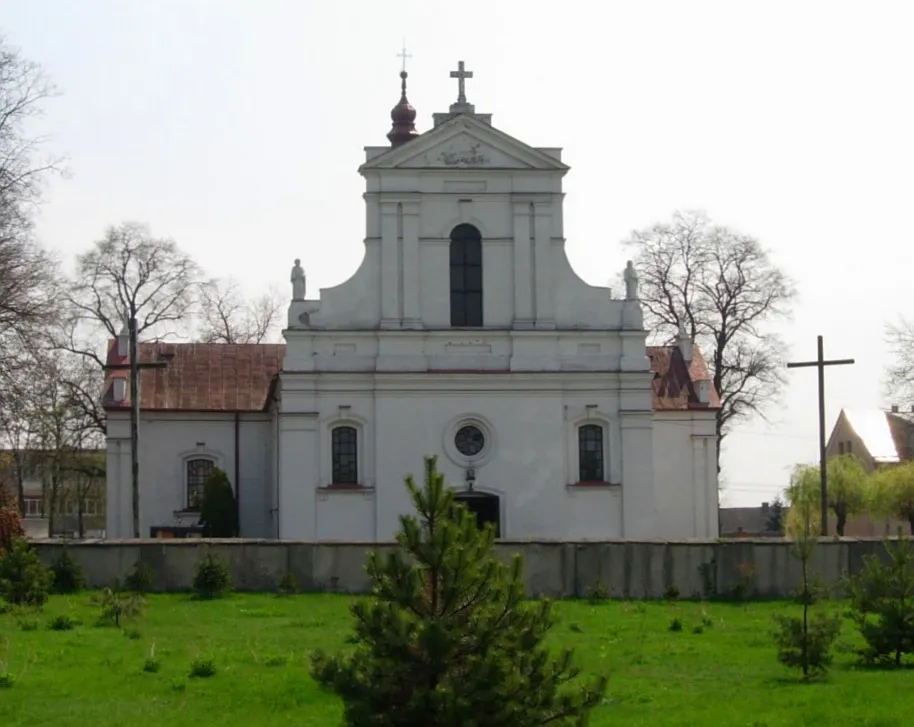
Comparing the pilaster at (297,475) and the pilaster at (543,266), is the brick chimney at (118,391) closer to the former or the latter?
the pilaster at (297,475)

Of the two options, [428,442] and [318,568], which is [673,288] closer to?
[428,442]

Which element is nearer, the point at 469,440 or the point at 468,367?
the point at 468,367

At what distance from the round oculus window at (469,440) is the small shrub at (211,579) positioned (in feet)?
38.9

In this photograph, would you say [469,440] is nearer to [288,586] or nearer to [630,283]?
[630,283]

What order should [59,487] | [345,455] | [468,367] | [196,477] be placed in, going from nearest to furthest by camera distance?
[468,367], [345,455], [196,477], [59,487]

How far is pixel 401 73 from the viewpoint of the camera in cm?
4731

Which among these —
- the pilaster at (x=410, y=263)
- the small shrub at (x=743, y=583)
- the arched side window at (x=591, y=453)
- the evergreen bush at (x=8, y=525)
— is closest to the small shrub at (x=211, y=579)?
the evergreen bush at (x=8, y=525)

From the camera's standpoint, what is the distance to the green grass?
15805 millimetres

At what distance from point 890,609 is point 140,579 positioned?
14505 millimetres

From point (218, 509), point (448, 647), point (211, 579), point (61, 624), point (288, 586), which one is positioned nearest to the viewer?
point (448, 647)

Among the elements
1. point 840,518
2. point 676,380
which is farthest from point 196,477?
point 840,518

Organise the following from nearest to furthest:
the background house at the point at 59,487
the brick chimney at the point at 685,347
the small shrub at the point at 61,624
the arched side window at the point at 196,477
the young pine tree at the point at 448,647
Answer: the young pine tree at the point at 448,647
the small shrub at the point at 61,624
the arched side window at the point at 196,477
the brick chimney at the point at 685,347
the background house at the point at 59,487

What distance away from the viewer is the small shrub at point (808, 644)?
17.9 metres

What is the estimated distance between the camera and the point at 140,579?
28.4 m
